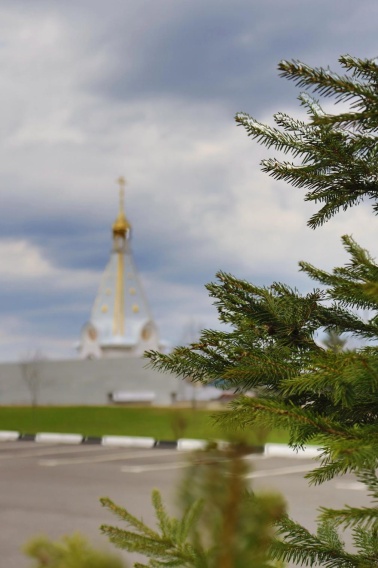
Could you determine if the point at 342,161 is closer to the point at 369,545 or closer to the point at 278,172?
the point at 278,172

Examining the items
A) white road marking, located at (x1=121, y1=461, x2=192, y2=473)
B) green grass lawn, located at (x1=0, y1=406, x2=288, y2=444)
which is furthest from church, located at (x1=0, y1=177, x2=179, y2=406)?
white road marking, located at (x1=121, y1=461, x2=192, y2=473)

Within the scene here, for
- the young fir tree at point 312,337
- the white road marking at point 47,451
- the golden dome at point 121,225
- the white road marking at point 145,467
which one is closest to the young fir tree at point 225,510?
the young fir tree at point 312,337

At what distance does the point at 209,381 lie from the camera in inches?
63.1

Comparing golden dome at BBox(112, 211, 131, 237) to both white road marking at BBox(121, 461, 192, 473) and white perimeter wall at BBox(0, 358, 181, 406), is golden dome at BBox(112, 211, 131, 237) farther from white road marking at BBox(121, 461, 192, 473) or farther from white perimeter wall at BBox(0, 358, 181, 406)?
white road marking at BBox(121, 461, 192, 473)

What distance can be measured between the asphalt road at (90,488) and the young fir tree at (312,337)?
3.60 meters

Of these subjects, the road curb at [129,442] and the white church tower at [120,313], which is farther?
the white church tower at [120,313]

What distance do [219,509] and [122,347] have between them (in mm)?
44793

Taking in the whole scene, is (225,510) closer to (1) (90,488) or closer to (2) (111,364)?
(1) (90,488)

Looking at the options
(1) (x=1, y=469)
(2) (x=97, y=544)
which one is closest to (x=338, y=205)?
(2) (x=97, y=544)

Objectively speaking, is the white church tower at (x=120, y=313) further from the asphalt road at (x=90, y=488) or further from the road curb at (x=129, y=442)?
the asphalt road at (x=90, y=488)

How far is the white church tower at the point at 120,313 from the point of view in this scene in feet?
148

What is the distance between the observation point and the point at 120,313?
151ft

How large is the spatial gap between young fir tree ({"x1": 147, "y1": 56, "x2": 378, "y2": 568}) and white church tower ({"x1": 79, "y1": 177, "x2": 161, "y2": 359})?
1659 inches

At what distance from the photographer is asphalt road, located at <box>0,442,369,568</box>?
25.2ft
